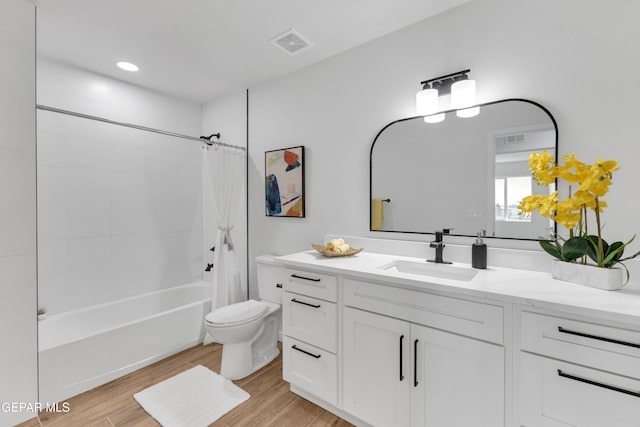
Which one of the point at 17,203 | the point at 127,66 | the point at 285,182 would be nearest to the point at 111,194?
the point at 17,203

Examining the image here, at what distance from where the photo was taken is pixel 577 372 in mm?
967

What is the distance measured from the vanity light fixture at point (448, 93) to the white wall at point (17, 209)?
2.41 meters

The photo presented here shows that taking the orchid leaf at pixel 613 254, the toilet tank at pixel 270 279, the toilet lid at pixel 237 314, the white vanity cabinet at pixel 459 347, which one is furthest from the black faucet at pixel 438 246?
the toilet lid at pixel 237 314

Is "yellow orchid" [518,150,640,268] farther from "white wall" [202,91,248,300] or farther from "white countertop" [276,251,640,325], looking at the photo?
"white wall" [202,91,248,300]

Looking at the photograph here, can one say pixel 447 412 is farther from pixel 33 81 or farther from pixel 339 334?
pixel 33 81

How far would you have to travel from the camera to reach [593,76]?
135cm

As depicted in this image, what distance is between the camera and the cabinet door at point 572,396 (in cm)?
90

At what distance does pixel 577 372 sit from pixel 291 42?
241cm

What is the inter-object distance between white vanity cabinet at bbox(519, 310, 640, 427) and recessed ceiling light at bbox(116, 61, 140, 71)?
127 inches

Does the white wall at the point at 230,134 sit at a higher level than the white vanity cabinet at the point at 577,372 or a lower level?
higher

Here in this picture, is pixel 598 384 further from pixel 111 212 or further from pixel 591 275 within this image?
pixel 111 212

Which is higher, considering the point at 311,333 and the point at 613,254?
the point at 613,254

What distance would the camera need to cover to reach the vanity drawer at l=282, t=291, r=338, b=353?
1.61 metres

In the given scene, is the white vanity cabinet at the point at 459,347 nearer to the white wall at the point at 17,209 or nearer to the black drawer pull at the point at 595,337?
the black drawer pull at the point at 595,337
